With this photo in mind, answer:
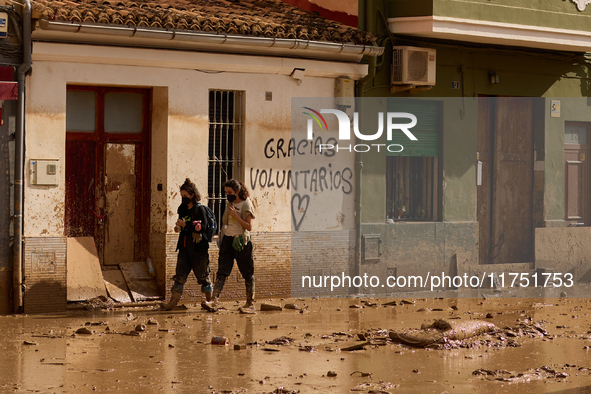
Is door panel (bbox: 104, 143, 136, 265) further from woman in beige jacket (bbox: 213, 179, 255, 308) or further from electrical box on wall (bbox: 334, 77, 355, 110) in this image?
electrical box on wall (bbox: 334, 77, 355, 110)

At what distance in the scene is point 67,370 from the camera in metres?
7.96

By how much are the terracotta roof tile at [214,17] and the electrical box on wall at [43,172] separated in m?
1.92

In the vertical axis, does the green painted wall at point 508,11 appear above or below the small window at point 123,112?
above

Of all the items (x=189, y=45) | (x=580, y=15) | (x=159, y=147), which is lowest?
(x=159, y=147)

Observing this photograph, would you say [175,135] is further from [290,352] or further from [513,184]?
[513,184]

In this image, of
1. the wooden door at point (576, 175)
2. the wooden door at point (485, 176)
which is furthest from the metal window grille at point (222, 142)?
the wooden door at point (576, 175)

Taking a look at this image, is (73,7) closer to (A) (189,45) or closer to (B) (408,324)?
(A) (189,45)

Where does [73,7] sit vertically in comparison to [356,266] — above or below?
above

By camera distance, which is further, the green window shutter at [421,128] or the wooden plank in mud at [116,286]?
the green window shutter at [421,128]

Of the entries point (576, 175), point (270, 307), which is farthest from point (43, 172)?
point (576, 175)

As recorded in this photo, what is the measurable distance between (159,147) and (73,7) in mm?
2411

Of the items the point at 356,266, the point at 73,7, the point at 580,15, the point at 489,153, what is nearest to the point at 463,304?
the point at 356,266

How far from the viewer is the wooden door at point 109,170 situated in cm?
1235

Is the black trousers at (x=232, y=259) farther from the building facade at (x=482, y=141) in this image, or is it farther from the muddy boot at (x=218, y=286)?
the building facade at (x=482, y=141)
